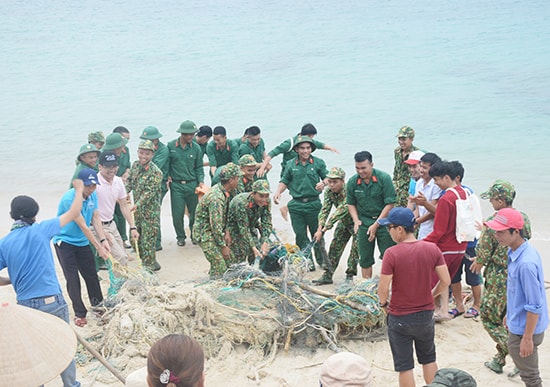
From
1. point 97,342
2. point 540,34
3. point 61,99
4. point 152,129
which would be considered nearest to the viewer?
point 97,342

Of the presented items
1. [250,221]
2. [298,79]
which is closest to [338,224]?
[250,221]

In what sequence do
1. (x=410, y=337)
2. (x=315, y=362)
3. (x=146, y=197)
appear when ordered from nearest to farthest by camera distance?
(x=410, y=337), (x=315, y=362), (x=146, y=197)

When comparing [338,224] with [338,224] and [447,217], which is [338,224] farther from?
[447,217]

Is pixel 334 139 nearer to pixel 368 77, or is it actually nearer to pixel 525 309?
pixel 368 77

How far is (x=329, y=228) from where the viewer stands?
8289mm

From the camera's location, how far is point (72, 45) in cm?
4297

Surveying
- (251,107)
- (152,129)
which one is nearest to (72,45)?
(251,107)

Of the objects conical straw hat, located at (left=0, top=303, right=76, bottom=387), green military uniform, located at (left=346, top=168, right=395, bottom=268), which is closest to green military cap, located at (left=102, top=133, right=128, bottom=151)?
green military uniform, located at (left=346, top=168, right=395, bottom=268)

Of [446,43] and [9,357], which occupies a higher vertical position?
[446,43]

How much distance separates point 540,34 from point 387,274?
34.6 m

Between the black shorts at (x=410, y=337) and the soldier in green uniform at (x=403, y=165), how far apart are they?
12.9 ft

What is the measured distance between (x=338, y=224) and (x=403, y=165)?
1431 millimetres

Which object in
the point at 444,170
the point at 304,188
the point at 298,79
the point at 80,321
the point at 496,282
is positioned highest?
the point at 298,79

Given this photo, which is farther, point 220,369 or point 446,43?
point 446,43
